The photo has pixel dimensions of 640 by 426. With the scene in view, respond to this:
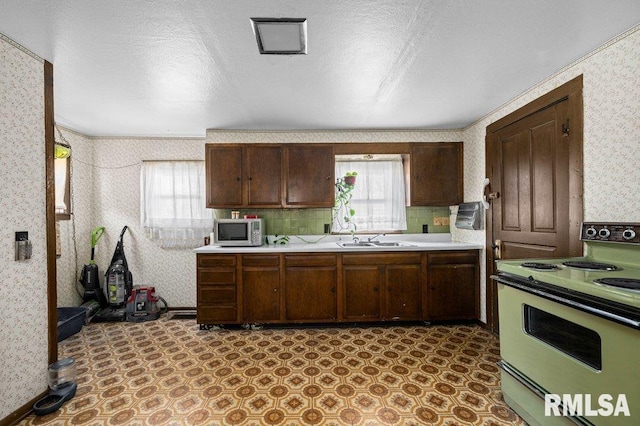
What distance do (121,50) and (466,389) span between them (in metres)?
3.33

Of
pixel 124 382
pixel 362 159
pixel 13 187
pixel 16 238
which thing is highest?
pixel 362 159

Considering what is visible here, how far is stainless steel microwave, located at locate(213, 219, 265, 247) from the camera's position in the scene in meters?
3.26

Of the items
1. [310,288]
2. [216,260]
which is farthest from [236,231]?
[310,288]

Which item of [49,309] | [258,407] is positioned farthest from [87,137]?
[258,407]

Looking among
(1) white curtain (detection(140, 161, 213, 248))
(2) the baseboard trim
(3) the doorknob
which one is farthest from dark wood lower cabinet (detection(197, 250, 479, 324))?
(2) the baseboard trim

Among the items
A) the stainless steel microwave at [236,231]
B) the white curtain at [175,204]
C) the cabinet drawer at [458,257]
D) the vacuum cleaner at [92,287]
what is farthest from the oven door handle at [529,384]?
the vacuum cleaner at [92,287]

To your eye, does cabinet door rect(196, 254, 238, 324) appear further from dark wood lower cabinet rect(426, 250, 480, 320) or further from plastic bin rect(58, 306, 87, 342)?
dark wood lower cabinet rect(426, 250, 480, 320)

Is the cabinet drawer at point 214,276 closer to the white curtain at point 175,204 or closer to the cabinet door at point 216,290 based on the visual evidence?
the cabinet door at point 216,290

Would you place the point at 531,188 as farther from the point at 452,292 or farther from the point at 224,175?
the point at 224,175

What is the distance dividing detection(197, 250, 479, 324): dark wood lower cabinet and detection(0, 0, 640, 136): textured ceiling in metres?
1.61

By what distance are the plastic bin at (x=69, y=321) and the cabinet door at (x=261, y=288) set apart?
180 centimetres

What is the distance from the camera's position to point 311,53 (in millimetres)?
1897

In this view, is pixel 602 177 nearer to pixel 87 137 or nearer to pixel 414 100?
pixel 414 100

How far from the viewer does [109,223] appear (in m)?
3.83
